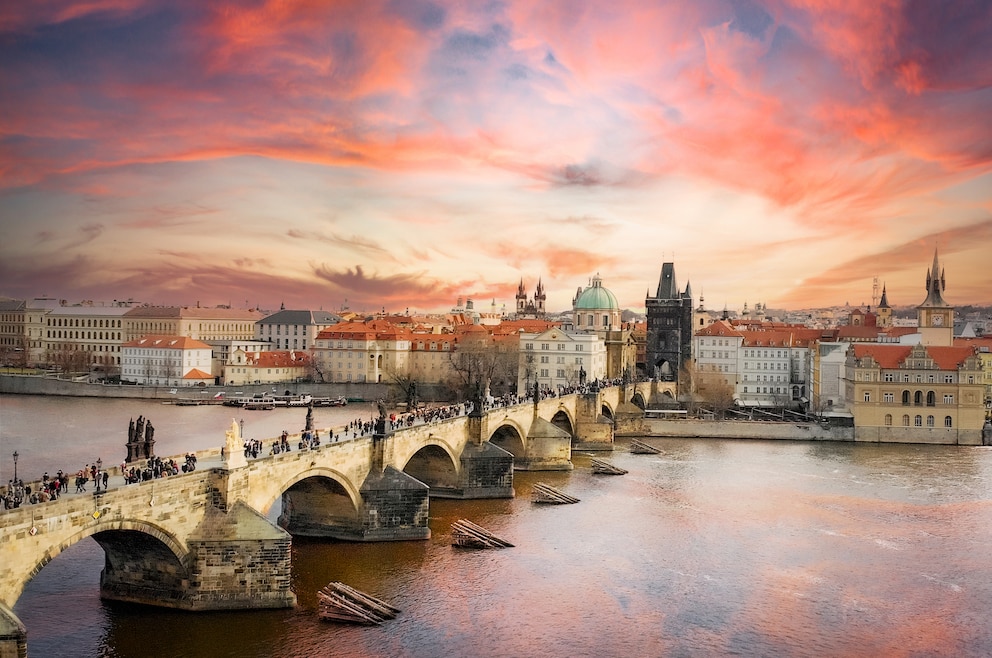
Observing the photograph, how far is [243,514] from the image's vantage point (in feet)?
71.5

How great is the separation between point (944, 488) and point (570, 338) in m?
40.8

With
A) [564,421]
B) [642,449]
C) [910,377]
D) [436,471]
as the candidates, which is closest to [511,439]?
[436,471]

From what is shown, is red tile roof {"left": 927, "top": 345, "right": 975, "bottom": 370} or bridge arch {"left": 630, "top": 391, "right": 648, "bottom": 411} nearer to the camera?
red tile roof {"left": 927, "top": 345, "right": 975, "bottom": 370}

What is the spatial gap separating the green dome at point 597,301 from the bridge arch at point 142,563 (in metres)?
74.0

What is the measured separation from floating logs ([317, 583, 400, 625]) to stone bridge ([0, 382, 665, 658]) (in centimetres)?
87

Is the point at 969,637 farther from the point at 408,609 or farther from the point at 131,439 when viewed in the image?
the point at 131,439

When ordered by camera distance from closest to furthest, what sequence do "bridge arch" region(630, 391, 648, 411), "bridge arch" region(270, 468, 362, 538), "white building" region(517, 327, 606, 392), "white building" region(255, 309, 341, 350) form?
1. "bridge arch" region(270, 468, 362, 538)
2. "bridge arch" region(630, 391, 648, 411)
3. "white building" region(517, 327, 606, 392)
4. "white building" region(255, 309, 341, 350)

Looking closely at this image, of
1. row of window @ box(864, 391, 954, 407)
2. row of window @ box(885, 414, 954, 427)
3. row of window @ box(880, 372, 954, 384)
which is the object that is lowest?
row of window @ box(885, 414, 954, 427)

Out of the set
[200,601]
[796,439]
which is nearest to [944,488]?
[796,439]

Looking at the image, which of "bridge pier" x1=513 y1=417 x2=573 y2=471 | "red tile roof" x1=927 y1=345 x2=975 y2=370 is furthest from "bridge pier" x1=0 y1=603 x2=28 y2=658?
"red tile roof" x1=927 y1=345 x2=975 y2=370

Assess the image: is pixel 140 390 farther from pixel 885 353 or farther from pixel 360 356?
pixel 885 353

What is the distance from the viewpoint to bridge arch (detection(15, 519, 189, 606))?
2017cm

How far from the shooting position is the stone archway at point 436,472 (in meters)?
36.8

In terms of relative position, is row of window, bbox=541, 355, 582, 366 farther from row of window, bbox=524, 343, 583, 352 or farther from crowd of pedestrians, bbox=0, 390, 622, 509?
crowd of pedestrians, bbox=0, 390, 622, 509
